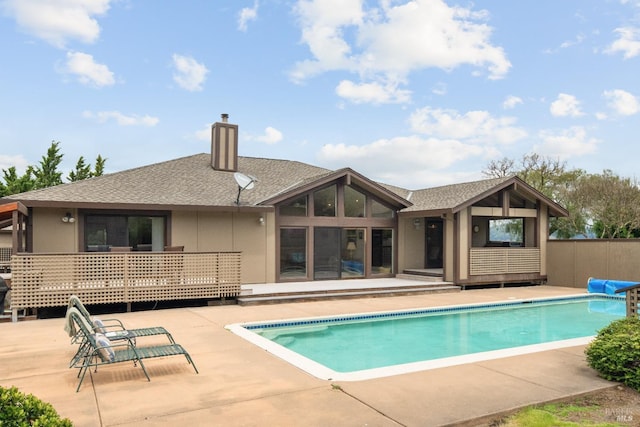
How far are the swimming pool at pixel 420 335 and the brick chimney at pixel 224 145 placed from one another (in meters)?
8.67

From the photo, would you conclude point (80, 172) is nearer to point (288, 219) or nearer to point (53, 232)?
point (53, 232)

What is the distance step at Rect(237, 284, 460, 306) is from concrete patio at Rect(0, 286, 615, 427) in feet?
13.5

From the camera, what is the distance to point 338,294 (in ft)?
42.6

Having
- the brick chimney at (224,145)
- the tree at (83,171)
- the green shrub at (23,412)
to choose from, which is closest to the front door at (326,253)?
the brick chimney at (224,145)

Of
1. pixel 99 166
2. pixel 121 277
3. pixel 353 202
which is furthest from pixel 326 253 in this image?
pixel 99 166

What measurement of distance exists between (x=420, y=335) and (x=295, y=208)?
688 centimetres

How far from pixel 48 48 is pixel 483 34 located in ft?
52.3

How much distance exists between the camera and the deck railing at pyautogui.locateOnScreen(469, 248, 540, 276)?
51.1 ft

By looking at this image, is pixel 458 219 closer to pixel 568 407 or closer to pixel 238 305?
pixel 238 305

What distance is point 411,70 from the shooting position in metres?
20.0

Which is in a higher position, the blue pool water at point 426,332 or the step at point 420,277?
the step at point 420,277

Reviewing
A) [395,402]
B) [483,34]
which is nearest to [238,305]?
[395,402]

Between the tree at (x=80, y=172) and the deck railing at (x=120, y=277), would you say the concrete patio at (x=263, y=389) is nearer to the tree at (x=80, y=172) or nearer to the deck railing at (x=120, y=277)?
the deck railing at (x=120, y=277)

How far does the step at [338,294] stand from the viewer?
11.9 metres
